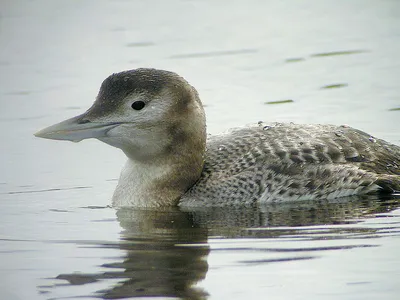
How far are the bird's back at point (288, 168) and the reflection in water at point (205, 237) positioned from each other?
0.15 meters

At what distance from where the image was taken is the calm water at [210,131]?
802 centimetres

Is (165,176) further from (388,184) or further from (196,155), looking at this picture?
(388,184)

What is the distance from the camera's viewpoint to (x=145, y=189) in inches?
410

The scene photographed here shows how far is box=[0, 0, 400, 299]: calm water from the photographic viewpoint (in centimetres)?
802

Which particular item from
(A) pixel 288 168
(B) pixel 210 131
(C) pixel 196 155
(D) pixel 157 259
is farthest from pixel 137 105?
(B) pixel 210 131

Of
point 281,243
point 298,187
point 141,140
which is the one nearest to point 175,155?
point 141,140

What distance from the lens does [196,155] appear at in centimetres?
1033

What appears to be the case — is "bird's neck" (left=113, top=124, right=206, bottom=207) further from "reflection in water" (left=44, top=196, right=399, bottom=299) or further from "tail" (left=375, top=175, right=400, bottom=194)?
"tail" (left=375, top=175, right=400, bottom=194)

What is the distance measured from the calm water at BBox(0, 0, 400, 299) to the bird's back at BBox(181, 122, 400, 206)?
19 centimetres

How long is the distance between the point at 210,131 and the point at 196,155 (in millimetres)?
2883

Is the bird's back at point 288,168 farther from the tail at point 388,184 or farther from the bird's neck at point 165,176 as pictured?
the bird's neck at point 165,176

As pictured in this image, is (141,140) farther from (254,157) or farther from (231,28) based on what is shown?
(231,28)

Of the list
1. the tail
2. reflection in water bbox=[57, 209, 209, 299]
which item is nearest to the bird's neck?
reflection in water bbox=[57, 209, 209, 299]

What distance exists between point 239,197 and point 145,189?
0.87 m
